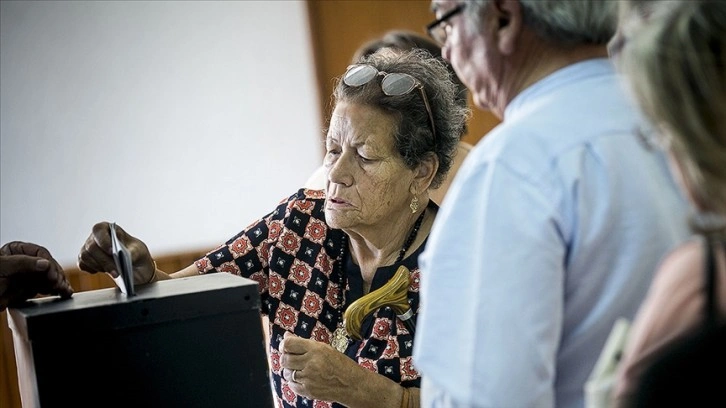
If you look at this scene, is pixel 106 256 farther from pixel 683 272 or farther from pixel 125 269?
pixel 683 272

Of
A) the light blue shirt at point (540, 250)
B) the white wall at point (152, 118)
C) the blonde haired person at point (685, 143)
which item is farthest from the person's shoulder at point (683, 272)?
the white wall at point (152, 118)

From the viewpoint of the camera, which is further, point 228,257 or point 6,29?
point 6,29

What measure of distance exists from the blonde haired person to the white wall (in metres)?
3.69

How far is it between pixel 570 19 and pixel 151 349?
74 centimetres

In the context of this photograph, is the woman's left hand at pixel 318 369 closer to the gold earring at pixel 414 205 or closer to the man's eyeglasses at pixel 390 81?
the gold earring at pixel 414 205

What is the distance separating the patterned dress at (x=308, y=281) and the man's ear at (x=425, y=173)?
15 cm

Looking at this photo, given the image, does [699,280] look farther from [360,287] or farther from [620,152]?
[360,287]

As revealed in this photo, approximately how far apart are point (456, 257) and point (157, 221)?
341 cm

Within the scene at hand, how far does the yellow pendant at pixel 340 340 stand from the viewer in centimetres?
206

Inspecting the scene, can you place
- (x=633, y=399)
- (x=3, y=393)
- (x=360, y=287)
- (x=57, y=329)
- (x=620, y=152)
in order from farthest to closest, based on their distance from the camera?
(x=3, y=393) < (x=360, y=287) < (x=57, y=329) < (x=620, y=152) < (x=633, y=399)

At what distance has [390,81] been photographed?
209 centimetres

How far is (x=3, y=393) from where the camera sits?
4.22 m

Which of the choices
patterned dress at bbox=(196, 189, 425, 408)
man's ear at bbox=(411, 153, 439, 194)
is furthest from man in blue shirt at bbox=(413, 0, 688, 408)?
man's ear at bbox=(411, 153, 439, 194)

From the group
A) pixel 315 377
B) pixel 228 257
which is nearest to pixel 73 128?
pixel 228 257
